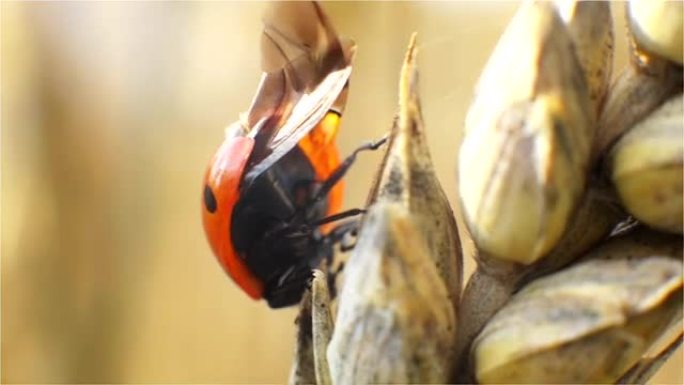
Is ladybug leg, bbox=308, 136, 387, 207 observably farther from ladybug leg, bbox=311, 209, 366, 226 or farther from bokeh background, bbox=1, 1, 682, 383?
bokeh background, bbox=1, 1, 682, 383

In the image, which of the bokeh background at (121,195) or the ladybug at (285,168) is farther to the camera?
the bokeh background at (121,195)

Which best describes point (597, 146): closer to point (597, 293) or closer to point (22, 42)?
point (597, 293)

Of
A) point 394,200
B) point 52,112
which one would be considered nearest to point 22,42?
point 52,112

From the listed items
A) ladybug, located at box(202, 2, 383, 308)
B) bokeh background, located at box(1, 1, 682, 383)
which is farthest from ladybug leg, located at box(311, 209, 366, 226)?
bokeh background, located at box(1, 1, 682, 383)

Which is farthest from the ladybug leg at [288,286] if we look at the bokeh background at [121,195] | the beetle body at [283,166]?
the bokeh background at [121,195]

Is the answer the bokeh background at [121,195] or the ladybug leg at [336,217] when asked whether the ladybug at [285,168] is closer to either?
the ladybug leg at [336,217]

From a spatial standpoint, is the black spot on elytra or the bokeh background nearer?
the black spot on elytra

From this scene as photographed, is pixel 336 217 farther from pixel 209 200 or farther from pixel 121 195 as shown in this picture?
pixel 121 195

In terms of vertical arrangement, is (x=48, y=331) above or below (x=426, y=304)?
below
